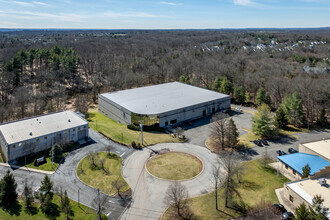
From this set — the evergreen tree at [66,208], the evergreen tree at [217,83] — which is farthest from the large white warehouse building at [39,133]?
the evergreen tree at [217,83]

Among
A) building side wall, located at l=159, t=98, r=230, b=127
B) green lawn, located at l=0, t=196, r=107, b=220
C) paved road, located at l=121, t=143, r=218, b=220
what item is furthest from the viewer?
building side wall, located at l=159, t=98, r=230, b=127

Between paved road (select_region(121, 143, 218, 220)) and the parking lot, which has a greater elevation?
the parking lot

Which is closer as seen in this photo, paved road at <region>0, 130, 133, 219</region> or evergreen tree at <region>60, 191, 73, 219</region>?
evergreen tree at <region>60, 191, 73, 219</region>

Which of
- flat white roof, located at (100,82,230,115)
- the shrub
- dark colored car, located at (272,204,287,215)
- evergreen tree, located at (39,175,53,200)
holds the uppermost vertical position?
flat white roof, located at (100,82,230,115)

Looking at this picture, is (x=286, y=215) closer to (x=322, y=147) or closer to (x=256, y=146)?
(x=322, y=147)

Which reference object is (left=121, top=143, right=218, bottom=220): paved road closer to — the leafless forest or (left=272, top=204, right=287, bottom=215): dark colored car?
(left=272, top=204, right=287, bottom=215): dark colored car

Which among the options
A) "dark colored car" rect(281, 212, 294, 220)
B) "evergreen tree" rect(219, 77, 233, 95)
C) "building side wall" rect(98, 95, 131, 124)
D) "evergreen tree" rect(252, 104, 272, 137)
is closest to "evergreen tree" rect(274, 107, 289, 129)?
"evergreen tree" rect(252, 104, 272, 137)

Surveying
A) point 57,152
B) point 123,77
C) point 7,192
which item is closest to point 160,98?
point 57,152

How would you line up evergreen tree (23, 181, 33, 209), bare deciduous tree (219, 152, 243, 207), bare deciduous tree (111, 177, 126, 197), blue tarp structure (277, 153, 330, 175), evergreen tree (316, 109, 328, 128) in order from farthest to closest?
evergreen tree (316, 109, 328, 128)
blue tarp structure (277, 153, 330, 175)
bare deciduous tree (111, 177, 126, 197)
bare deciduous tree (219, 152, 243, 207)
evergreen tree (23, 181, 33, 209)
